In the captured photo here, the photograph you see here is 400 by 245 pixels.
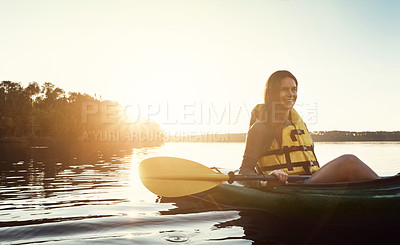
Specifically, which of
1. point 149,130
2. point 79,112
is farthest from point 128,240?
point 149,130

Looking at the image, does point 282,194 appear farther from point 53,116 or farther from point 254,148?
point 53,116

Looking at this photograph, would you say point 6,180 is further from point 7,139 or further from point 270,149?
point 7,139

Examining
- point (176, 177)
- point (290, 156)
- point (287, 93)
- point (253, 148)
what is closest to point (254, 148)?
point (253, 148)

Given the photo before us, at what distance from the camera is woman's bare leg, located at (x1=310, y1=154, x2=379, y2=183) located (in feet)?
11.2

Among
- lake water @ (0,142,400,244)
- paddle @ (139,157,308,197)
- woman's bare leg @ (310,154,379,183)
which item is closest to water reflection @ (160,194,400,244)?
lake water @ (0,142,400,244)

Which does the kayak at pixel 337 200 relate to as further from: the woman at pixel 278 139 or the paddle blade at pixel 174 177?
the paddle blade at pixel 174 177

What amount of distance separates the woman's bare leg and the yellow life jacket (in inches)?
26.8

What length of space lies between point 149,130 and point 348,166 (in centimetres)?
9079

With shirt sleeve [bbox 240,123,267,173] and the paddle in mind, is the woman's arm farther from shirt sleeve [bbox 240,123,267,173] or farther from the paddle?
the paddle

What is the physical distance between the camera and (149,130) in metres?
92.9

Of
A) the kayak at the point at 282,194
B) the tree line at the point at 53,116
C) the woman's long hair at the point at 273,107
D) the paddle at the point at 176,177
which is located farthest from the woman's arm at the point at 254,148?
the tree line at the point at 53,116

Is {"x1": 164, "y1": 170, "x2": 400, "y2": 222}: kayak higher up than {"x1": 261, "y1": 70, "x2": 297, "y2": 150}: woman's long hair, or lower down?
lower down

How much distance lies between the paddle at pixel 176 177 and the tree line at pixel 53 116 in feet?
168

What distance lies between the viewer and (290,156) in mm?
4230
